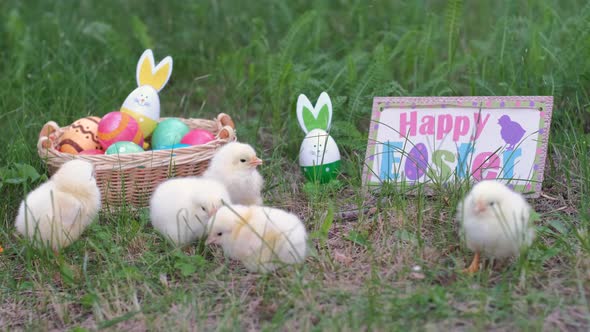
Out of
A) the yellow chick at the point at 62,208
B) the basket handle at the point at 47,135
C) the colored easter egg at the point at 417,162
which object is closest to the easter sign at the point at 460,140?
the colored easter egg at the point at 417,162

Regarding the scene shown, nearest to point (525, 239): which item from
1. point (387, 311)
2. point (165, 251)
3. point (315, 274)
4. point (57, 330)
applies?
point (387, 311)

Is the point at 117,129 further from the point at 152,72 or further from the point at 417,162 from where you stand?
the point at 417,162

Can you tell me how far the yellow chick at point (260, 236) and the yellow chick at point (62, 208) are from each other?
649 mm

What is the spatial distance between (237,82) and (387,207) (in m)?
2.05

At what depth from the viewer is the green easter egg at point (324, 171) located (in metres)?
4.13

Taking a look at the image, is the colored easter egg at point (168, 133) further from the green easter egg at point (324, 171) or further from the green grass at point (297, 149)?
the green easter egg at point (324, 171)

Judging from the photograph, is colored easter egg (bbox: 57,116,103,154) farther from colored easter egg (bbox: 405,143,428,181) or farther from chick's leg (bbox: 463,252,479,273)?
chick's leg (bbox: 463,252,479,273)

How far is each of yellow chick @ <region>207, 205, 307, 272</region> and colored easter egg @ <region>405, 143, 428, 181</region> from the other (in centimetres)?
105

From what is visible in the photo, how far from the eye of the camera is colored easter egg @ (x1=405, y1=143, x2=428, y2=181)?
394 centimetres

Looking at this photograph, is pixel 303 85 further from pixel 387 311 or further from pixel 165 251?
pixel 387 311

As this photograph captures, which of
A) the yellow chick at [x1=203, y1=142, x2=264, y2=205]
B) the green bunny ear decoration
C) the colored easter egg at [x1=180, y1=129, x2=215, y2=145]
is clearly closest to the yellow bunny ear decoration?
the colored easter egg at [x1=180, y1=129, x2=215, y2=145]

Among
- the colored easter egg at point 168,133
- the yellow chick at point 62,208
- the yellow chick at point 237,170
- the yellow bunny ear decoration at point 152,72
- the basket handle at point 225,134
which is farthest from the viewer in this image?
the yellow bunny ear decoration at point 152,72

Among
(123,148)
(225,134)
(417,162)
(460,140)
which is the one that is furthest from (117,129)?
(460,140)

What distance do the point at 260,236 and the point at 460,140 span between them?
1.48m
